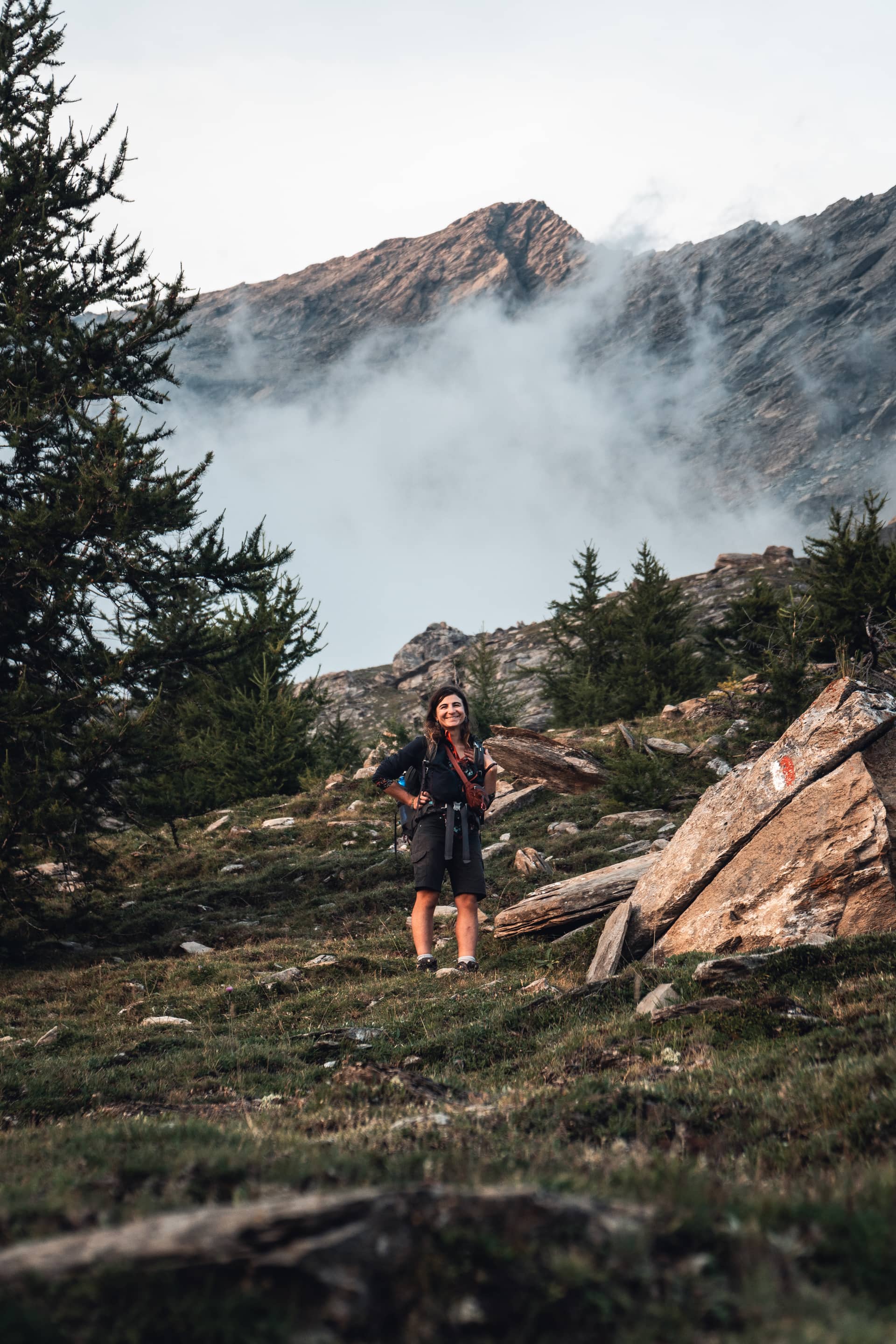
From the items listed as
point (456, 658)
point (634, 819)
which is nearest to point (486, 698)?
point (634, 819)

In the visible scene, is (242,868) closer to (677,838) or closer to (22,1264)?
(677,838)

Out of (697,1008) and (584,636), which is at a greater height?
(584,636)

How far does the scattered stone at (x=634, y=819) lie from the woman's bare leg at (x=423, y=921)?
273 inches

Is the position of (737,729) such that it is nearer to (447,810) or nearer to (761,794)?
(761,794)

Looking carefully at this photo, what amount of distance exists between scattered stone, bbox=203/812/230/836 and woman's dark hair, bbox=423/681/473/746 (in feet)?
41.9

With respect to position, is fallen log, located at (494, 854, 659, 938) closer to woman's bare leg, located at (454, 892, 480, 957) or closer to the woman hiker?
the woman hiker

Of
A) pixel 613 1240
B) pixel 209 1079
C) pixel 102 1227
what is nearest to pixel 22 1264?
pixel 102 1227

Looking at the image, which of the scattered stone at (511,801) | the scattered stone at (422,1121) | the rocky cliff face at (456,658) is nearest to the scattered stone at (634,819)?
the scattered stone at (511,801)

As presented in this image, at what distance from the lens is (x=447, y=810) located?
10.2 m

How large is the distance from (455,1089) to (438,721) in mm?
5382

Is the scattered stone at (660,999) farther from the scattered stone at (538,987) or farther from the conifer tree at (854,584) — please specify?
the conifer tree at (854,584)

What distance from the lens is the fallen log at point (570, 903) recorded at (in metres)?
11.1

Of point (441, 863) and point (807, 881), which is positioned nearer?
point (807, 881)

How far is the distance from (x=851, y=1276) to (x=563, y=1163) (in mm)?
1327
